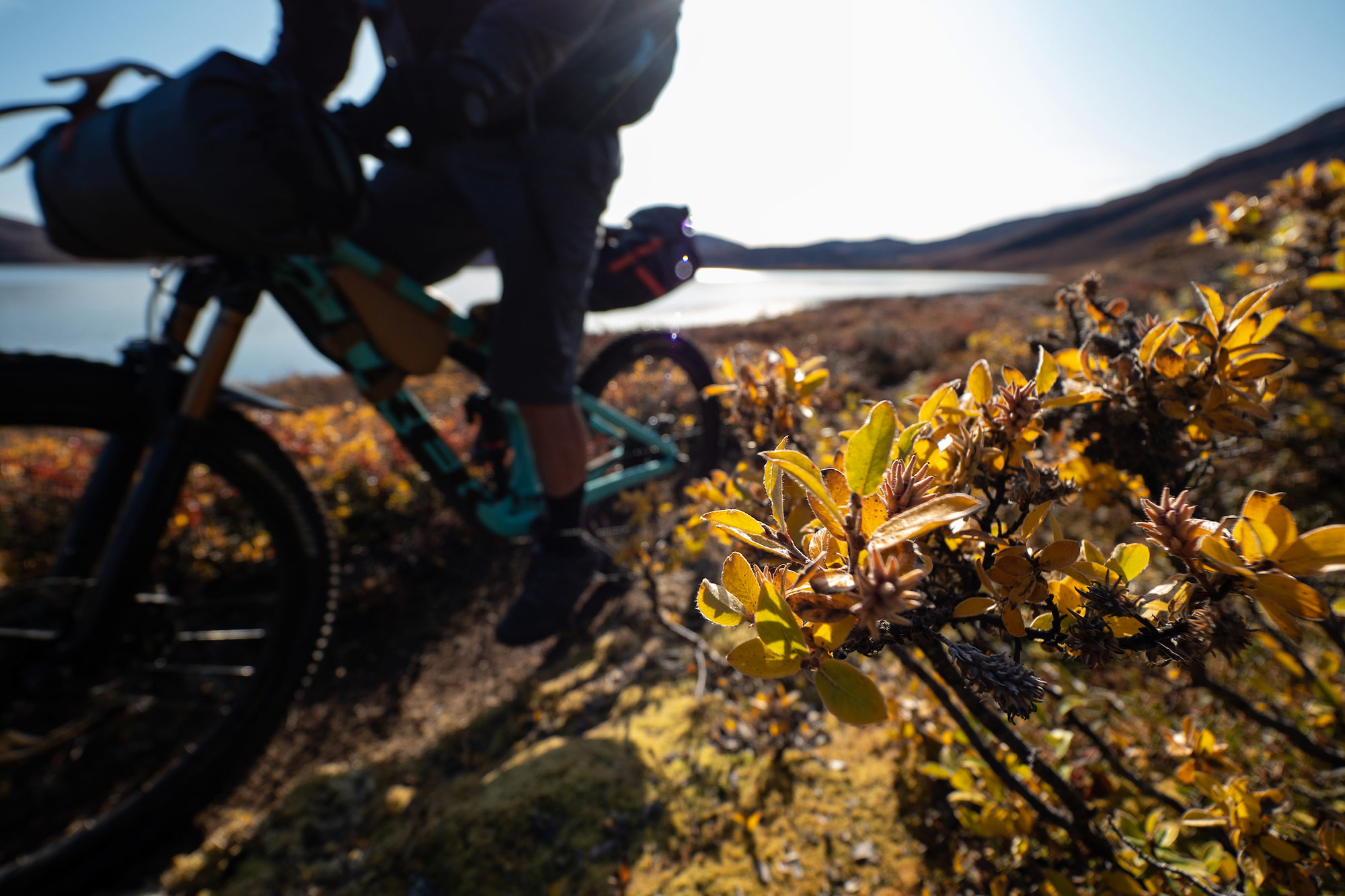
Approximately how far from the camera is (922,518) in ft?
1.24

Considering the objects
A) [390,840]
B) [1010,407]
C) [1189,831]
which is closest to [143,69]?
[390,840]

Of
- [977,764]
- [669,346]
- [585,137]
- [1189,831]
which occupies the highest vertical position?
[585,137]

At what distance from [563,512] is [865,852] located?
1334mm

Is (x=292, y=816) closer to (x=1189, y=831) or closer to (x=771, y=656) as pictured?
(x=771, y=656)

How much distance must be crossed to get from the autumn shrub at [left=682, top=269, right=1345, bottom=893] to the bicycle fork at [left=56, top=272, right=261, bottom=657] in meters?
1.41

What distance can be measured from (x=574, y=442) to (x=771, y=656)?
155 cm

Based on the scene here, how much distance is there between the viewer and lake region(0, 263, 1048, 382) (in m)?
7.76

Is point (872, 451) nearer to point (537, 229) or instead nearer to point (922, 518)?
point (922, 518)

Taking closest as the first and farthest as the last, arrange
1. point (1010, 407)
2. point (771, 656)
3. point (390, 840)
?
point (771, 656), point (1010, 407), point (390, 840)

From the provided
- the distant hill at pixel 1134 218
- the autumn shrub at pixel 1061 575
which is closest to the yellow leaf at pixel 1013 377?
the autumn shrub at pixel 1061 575

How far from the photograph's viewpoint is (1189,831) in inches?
36.6

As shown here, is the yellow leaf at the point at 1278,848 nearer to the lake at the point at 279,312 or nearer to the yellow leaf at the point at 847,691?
the yellow leaf at the point at 847,691

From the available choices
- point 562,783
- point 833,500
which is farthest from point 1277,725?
point 562,783

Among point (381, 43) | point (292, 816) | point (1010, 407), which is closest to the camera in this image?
point (1010, 407)
